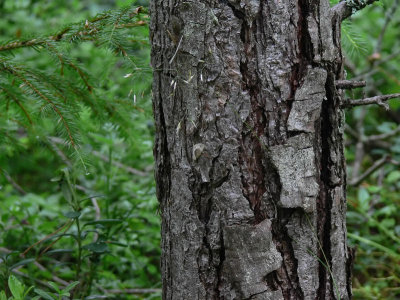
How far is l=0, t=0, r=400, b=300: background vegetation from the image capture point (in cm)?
191

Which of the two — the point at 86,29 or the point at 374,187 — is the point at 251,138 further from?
the point at 374,187

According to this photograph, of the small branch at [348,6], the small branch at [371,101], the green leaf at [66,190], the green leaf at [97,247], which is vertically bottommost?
the green leaf at [97,247]

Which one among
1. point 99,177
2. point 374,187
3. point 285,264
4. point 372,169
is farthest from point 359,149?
point 285,264

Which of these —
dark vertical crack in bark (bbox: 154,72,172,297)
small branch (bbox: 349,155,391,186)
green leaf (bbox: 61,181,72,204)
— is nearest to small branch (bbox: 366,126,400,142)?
small branch (bbox: 349,155,391,186)

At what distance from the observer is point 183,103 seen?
57.9 inches

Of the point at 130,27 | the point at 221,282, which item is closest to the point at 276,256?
the point at 221,282

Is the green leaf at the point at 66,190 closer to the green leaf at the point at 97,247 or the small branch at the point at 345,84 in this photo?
the green leaf at the point at 97,247

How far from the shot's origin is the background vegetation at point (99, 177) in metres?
1.91

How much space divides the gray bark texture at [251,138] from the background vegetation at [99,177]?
0.29 m

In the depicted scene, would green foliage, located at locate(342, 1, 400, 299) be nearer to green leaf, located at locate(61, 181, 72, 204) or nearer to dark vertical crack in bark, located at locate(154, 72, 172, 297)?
dark vertical crack in bark, located at locate(154, 72, 172, 297)

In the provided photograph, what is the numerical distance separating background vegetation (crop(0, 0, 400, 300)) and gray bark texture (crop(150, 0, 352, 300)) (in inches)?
11.4

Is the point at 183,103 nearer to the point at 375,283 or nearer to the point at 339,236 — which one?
the point at 339,236

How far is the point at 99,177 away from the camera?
3.41m

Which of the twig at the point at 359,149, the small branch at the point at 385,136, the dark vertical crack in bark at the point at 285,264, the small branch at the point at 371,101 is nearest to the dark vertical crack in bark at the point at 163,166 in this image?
the dark vertical crack in bark at the point at 285,264
